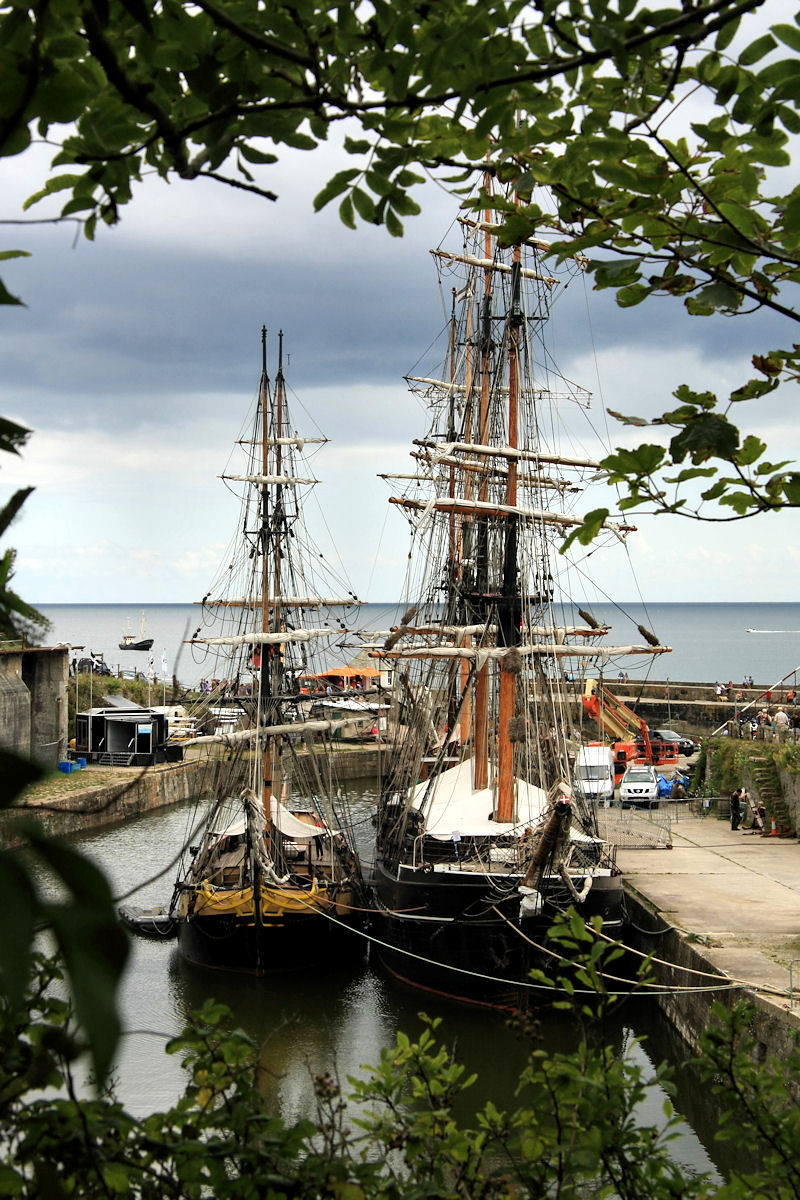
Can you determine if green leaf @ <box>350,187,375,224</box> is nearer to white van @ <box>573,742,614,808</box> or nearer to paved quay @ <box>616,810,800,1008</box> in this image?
paved quay @ <box>616,810,800,1008</box>

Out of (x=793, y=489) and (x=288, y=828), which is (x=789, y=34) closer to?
(x=793, y=489)

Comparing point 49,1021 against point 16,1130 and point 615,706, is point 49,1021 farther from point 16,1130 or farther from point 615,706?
point 615,706

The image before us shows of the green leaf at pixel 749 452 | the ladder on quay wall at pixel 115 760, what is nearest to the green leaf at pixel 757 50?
the green leaf at pixel 749 452

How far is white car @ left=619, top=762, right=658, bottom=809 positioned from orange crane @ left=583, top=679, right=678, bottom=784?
2795 millimetres

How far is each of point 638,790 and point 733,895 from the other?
14.3 metres

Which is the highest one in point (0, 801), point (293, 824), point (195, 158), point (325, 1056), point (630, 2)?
point (630, 2)

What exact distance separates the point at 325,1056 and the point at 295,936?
15.9ft

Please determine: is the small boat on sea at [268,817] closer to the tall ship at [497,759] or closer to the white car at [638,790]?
the tall ship at [497,759]

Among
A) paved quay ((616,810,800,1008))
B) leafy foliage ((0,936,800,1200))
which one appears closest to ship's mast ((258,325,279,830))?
paved quay ((616,810,800,1008))

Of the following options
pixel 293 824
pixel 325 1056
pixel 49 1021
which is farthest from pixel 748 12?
pixel 293 824

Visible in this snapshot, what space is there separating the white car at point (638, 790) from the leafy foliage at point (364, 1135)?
2984 centimetres

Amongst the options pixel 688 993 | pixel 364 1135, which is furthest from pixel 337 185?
pixel 688 993

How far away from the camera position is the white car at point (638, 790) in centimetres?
3291

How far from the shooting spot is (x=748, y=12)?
2.45 meters
